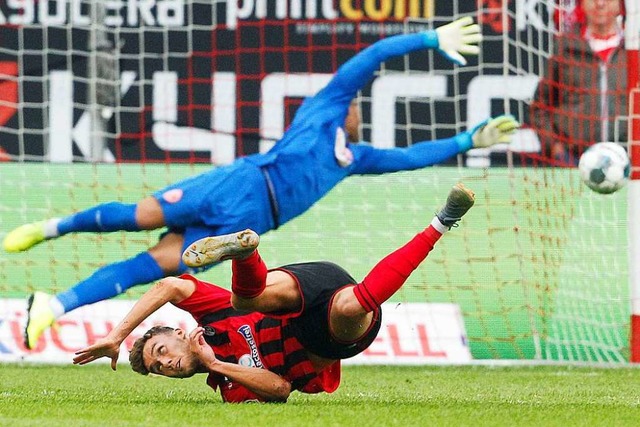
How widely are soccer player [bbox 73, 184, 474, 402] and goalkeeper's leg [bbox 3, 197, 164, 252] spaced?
106cm

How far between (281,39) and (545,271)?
11.1ft

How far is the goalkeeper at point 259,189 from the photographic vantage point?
739 centimetres

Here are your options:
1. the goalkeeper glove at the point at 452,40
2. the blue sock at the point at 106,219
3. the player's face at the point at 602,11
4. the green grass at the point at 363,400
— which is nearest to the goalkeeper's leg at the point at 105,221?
the blue sock at the point at 106,219

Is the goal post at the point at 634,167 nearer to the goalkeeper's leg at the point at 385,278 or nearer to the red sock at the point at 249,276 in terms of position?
the goalkeeper's leg at the point at 385,278

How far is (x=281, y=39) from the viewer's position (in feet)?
38.4

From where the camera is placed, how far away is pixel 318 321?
20.3 feet

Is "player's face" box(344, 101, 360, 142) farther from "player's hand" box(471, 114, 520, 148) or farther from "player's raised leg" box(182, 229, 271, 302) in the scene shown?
"player's raised leg" box(182, 229, 271, 302)

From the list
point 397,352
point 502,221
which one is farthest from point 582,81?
point 397,352

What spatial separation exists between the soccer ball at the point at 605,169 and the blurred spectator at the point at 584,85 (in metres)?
2.02

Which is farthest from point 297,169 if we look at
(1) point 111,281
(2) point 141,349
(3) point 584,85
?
(3) point 584,85

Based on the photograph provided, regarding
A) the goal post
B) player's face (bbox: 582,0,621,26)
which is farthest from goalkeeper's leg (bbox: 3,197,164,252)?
player's face (bbox: 582,0,621,26)

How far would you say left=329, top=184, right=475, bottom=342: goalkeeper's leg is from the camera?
→ 596 centimetres

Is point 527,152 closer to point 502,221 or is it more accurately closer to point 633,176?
point 502,221

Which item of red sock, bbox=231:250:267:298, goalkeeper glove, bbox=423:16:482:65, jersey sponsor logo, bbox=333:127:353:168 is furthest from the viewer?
goalkeeper glove, bbox=423:16:482:65
